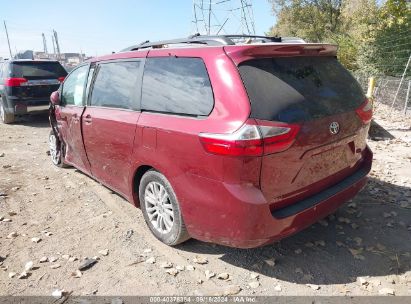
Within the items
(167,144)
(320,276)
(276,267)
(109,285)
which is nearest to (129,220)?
(109,285)

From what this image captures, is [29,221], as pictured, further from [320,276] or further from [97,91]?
[320,276]

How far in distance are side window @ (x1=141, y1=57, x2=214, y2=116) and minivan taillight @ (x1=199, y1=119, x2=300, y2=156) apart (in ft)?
1.11

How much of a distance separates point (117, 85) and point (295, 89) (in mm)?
1983

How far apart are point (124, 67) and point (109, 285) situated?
2.17 meters

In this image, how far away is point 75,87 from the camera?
486 centimetres

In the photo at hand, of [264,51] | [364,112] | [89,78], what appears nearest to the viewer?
[264,51]

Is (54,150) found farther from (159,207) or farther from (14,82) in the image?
(14,82)

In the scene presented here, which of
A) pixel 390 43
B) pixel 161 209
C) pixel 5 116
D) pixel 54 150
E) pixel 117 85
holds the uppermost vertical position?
pixel 390 43

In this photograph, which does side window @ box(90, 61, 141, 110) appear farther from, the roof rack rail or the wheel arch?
the wheel arch

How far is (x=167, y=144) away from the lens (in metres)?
3.03

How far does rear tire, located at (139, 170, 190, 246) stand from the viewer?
3205 mm

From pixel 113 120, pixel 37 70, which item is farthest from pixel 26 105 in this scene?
pixel 113 120

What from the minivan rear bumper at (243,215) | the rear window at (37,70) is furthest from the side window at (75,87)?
the rear window at (37,70)

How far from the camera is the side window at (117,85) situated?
11.7ft
